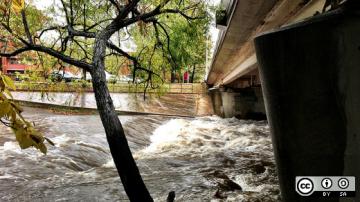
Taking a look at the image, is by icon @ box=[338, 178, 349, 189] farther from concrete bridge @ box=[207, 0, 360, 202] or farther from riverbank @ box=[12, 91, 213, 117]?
riverbank @ box=[12, 91, 213, 117]

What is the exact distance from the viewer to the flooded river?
26.2ft

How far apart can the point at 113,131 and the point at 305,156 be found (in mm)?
3701

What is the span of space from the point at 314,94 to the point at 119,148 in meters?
3.79

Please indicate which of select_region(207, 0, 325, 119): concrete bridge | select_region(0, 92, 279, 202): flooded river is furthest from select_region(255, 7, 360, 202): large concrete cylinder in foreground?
select_region(0, 92, 279, 202): flooded river

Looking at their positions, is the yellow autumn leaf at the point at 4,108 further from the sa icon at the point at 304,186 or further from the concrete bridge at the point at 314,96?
the sa icon at the point at 304,186

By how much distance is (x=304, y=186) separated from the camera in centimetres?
203

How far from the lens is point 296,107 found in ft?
6.58

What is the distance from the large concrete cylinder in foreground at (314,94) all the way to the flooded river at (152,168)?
5319 mm

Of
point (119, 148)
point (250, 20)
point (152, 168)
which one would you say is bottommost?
point (152, 168)

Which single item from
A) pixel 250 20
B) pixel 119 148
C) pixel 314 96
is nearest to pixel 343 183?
pixel 314 96

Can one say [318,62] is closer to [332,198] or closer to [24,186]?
[332,198]

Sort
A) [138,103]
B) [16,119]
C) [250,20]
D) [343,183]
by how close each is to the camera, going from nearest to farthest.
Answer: [16,119] < [343,183] < [250,20] < [138,103]

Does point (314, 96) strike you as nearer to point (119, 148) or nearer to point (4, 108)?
point (4, 108)

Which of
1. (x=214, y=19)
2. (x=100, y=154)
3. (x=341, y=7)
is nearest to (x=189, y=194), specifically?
(x=214, y=19)
